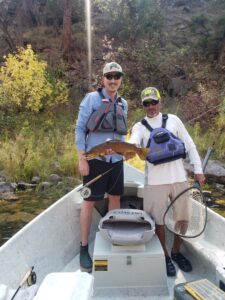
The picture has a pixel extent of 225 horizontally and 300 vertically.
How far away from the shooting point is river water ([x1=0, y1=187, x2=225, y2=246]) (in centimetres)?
A: 719

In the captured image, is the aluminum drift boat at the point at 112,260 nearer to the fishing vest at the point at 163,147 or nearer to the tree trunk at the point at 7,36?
the fishing vest at the point at 163,147

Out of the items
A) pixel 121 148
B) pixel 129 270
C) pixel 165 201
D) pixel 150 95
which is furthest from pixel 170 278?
pixel 150 95

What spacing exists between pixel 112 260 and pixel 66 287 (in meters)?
1.29

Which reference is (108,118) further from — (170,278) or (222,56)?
(222,56)

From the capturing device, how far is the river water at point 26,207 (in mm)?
7185

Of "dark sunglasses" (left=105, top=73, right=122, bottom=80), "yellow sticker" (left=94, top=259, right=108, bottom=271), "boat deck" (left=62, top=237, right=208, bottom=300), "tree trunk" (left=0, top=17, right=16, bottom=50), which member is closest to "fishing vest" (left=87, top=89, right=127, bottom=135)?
"dark sunglasses" (left=105, top=73, right=122, bottom=80)

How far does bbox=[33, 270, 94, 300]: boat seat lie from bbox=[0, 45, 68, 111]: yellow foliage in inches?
438

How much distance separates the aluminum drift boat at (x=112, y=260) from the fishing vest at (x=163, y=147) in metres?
0.82

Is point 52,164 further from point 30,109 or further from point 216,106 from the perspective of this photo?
point 216,106

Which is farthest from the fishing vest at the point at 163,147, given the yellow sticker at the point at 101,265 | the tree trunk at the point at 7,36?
the tree trunk at the point at 7,36

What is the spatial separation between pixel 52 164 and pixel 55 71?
Result: 788cm

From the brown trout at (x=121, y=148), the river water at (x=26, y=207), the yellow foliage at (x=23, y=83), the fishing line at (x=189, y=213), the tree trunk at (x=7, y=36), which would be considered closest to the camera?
the brown trout at (x=121, y=148)

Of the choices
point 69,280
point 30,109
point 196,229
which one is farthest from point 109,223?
point 30,109

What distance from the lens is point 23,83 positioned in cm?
1266
